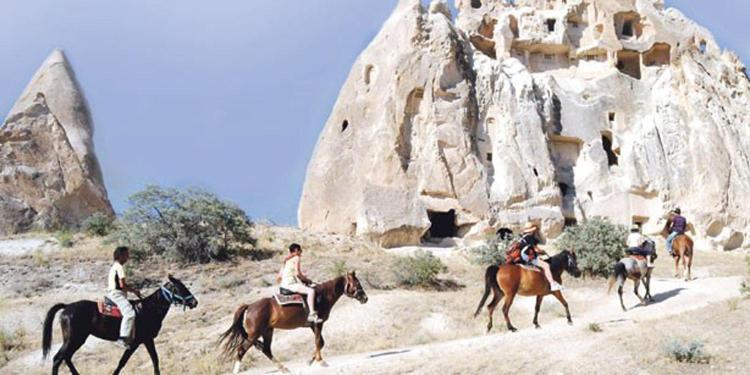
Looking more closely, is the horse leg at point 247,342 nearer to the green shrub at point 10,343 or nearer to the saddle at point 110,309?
the saddle at point 110,309

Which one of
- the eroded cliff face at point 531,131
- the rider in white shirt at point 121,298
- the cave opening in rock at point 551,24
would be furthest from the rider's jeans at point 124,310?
the cave opening in rock at point 551,24

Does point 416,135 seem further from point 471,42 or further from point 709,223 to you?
point 709,223

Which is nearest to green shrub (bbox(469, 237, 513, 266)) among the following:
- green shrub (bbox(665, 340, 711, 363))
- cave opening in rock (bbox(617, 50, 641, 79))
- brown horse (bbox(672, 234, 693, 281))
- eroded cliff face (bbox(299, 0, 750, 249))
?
eroded cliff face (bbox(299, 0, 750, 249))

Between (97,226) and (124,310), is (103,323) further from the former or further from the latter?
(97,226)

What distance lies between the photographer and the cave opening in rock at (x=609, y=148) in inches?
1348

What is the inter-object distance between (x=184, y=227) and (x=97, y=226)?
529 cm

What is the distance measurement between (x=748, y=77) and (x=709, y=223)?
1135 cm

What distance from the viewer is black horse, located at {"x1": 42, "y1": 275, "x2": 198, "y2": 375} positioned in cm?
1086

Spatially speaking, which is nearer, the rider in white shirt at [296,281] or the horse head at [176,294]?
the horse head at [176,294]

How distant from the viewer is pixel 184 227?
22922mm

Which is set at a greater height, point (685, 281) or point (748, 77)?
point (748, 77)

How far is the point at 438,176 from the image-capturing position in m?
29.2

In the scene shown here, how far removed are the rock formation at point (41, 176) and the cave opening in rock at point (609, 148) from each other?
73.3 feet

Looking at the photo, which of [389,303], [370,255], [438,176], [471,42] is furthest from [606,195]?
[389,303]
